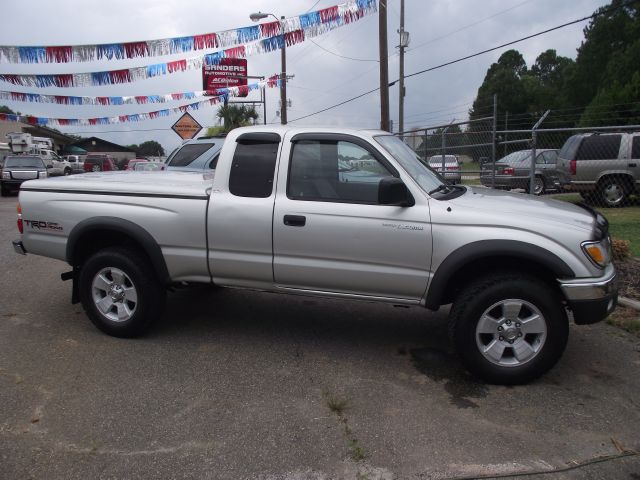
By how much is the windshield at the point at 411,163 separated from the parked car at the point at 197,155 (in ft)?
18.6

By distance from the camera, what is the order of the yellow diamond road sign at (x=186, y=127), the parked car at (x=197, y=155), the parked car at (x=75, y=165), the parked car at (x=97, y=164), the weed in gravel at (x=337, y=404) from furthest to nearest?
the parked car at (x=75, y=165) < the parked car at (x=97, y=164) < the yellow diamond road sign at (x=186, y=127) < the parked car at (x=197, y=155) < the weed in gravel at (x=337, y=404)

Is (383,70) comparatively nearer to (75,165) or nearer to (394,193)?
(394,193)

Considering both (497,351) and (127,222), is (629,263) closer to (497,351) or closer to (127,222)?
(497,351)

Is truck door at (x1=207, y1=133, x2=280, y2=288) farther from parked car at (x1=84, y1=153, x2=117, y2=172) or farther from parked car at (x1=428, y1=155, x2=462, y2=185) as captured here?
parked car at (x1=84, y1=153, x2=117, y2=172)

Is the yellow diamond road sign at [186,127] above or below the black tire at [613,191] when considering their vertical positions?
above

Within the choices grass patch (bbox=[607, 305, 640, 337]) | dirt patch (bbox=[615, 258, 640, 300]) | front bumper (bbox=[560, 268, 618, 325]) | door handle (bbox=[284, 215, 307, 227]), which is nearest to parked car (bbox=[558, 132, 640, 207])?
dirt patch (bbox=[615, 258, 640, 300])

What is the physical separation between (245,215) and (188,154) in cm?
648

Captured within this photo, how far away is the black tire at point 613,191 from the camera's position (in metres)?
12.8

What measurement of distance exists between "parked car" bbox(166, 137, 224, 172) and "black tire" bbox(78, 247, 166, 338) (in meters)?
5.14

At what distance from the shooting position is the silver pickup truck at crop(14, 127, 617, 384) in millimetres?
3955

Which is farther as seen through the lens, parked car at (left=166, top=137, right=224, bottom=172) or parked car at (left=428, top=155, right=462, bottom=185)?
parked car at (left=428, top=155, right=462, bottom=185)

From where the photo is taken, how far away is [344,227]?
4.26m

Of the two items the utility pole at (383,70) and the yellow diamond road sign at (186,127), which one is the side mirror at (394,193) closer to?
the utility pole at (383,70)

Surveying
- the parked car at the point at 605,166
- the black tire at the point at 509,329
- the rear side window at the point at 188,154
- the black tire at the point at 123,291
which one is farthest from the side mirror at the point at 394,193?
the parked car at the point at 605,166
